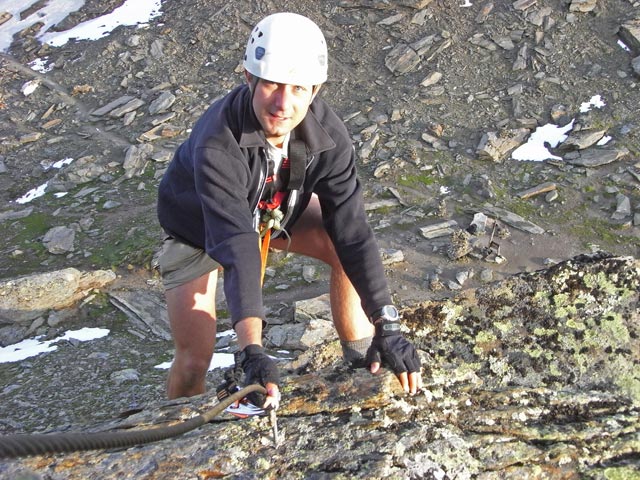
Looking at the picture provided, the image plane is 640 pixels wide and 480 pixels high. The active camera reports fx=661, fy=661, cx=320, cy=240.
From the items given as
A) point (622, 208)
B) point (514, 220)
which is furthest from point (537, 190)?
point (622, 208)

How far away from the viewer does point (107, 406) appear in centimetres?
688

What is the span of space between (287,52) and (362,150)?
348 inches

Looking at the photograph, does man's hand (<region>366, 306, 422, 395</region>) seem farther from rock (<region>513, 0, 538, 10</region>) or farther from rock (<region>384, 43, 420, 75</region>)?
rock (<region>513, 0, 538, 10</region>)

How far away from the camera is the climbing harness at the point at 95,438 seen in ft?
7.16

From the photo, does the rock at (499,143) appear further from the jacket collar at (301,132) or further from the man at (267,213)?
the jacket collar at (301,132)

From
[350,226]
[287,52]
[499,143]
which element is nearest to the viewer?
[287,52]

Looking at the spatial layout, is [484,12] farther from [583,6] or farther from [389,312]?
[389,312]

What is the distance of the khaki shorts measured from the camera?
16.5 ft

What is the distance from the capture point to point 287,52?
4.09m

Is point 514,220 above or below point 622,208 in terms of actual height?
above

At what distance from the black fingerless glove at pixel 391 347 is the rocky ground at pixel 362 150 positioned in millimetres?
3709

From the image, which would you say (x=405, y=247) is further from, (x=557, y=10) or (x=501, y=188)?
(x=557, y=10)

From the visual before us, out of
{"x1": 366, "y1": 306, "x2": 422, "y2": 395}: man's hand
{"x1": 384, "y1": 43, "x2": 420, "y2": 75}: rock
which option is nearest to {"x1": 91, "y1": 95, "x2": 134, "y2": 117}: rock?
{"x1": 384, "y1": 43, "x2": 420, "y2": 75}: rock

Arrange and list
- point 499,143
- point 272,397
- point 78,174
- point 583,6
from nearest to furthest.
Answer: point 272,397 < point 499,143 < point 78,174 < point 583,6
